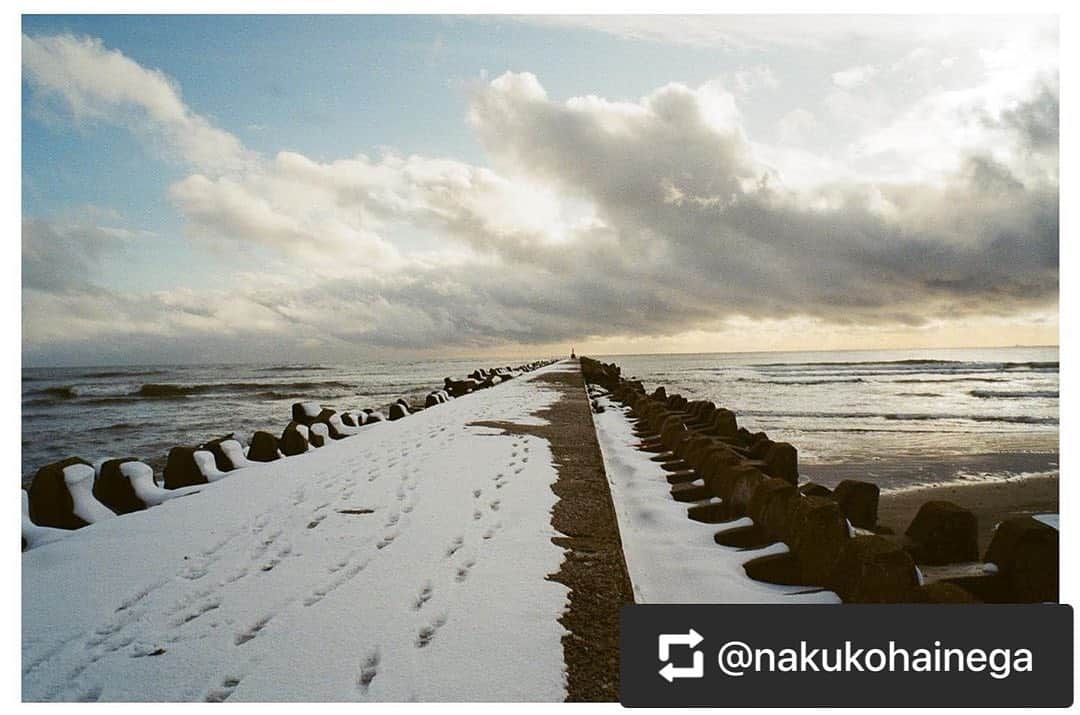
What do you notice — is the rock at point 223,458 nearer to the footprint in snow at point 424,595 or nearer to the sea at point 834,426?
the sea at point 834,426

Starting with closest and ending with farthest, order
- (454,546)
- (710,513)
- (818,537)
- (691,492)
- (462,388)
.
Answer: (818,537) → (454,546) → (710,513) → (691,492) → (462,388)

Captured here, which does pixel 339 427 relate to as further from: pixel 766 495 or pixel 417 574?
pixel 766 495

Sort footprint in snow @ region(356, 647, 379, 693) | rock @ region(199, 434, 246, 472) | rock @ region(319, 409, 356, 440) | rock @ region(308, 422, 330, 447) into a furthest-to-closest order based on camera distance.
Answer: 1. rock @ region(319, 409, 356, 440)
2. rock @ region(308, 422, 330, 447)
3. rock @ region(199, 434, 246, 472)
4. footprint in snow @ region(356, 647, 379, 693)

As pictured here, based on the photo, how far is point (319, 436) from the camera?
6926 millimetres

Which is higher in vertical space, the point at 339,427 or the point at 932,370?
the point at 932,370

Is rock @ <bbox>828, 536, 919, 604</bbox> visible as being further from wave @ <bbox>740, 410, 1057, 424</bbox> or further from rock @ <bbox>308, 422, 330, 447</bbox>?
wave @ <bbox>740, 410, 1057, 424</bbox>

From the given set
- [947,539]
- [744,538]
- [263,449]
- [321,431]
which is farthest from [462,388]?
[947,539]

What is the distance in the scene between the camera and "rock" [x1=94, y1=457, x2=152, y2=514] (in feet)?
13.7

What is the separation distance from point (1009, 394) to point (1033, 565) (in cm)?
1979

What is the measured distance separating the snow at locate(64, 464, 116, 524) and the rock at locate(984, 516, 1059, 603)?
16.3 feet

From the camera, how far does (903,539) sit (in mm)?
3141

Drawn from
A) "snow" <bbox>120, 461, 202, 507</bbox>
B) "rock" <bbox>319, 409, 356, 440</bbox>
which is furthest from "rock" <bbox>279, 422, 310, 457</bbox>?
"snow" <bbox>120, 461, 202, 507</bbox>

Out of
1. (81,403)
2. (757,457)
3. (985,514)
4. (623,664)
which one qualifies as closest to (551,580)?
(623,664)

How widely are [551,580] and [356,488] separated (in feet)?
7.27
